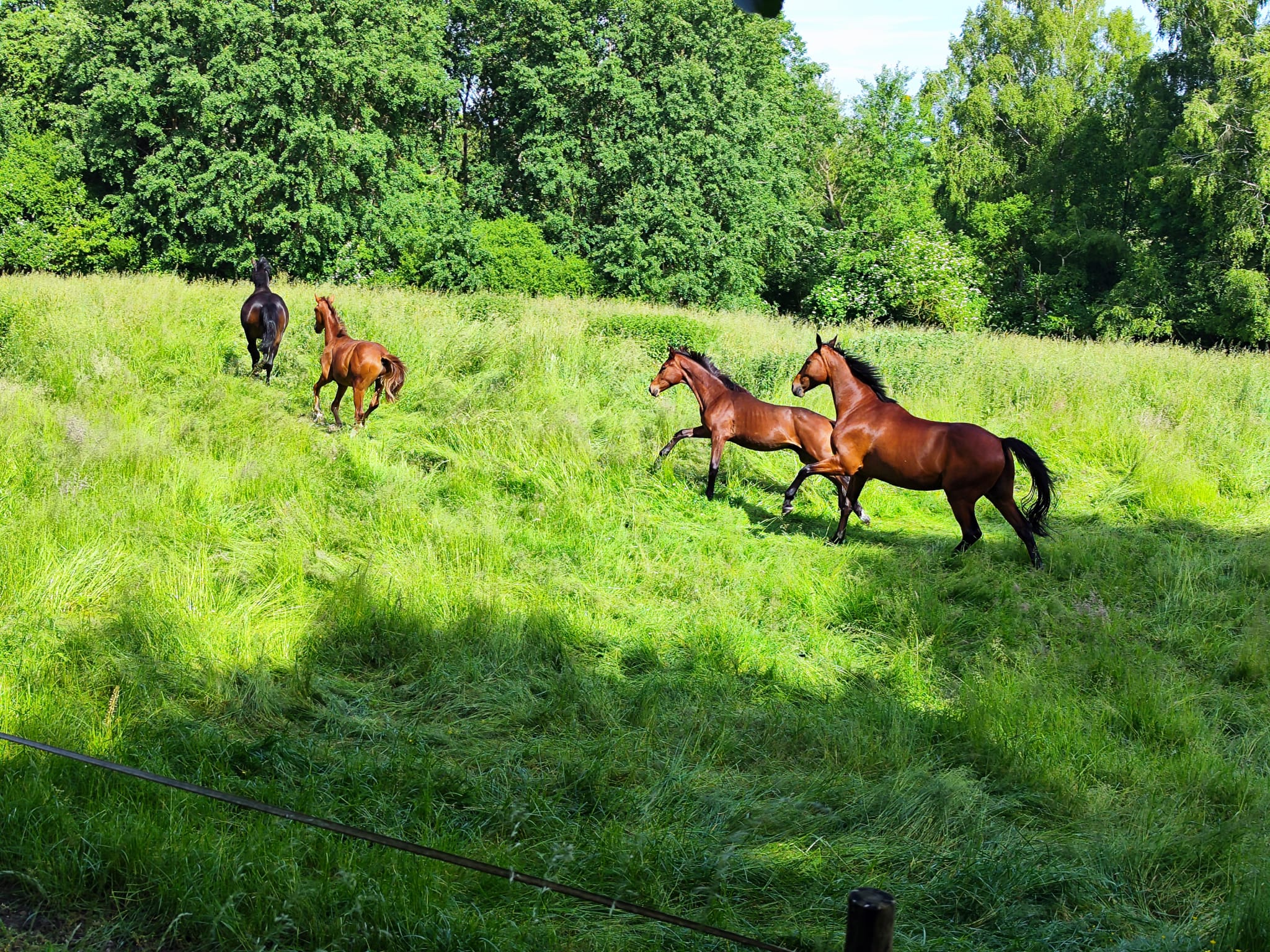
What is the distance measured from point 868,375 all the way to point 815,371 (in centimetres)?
48

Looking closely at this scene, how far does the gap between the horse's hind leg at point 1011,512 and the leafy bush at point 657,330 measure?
813 cm

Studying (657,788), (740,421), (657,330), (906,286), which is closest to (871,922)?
(657,788)

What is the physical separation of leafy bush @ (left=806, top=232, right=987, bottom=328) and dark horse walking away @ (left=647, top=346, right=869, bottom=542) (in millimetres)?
17827

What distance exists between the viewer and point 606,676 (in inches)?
250

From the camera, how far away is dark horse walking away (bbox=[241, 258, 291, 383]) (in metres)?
13.7

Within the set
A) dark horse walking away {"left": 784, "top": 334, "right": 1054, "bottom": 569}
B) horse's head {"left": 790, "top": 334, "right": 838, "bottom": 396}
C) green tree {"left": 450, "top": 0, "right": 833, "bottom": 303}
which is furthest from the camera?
green tree {"left": 450, "top": 0, "right": 833, "bottom": 303}

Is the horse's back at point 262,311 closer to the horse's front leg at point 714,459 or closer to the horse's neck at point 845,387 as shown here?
the horse's front leg at point 714,459

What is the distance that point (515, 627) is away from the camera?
266 inches

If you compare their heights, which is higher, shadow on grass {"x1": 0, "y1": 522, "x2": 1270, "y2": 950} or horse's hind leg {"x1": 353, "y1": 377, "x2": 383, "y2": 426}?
horse's hind leg {"x1": 353, "y1": 377, "x2": 383, "y2": 426}

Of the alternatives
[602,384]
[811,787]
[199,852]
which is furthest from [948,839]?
[602,384]

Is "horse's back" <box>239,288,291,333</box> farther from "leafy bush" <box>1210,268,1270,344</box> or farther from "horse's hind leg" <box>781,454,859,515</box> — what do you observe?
"leafy bush" <box>1210,268,1270,344</box>

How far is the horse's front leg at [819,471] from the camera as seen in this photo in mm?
9258

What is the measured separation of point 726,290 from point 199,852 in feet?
98.6

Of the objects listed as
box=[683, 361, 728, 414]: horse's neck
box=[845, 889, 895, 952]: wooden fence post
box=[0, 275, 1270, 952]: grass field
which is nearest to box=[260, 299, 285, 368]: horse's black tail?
box=[0, 275, 1270, 952]: grass field
